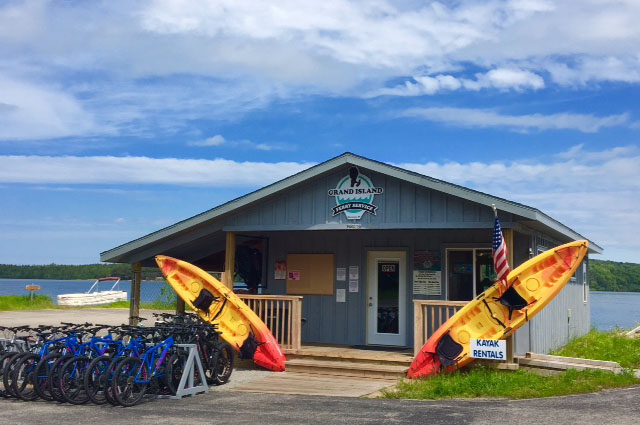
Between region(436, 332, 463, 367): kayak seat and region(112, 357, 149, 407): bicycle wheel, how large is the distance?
471 cm

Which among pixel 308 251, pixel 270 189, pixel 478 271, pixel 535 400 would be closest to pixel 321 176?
pixel 270 189

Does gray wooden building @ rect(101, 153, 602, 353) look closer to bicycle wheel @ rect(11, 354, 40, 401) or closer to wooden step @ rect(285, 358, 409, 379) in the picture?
wooden step @ rect(285, 358, 409, 379)

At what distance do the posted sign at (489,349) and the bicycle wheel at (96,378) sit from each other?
569 cm

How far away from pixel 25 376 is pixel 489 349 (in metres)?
7.04

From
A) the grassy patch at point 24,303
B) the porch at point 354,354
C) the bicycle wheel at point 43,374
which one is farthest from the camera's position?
the grassy patch at point 24,303

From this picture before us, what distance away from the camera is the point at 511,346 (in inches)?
459

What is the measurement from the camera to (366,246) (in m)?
15.0

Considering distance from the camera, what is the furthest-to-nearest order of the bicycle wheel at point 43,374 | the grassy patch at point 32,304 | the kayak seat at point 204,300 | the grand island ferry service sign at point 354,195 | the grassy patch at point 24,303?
the grassy patch at point 32,304
the grassy patch at point 24,303
the kayak seat at point 204,300
the grand island ferry service sign at point 354,195
the bicycle wheel at point 43,374

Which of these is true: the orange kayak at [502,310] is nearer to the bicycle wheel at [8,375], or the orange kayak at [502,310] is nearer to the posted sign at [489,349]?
the posted sign at [489,349]

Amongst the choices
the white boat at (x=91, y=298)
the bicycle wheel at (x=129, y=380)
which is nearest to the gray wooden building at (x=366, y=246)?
the bicycle wheel at (x=129, y=380)

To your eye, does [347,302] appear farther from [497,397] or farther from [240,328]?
[497,397]

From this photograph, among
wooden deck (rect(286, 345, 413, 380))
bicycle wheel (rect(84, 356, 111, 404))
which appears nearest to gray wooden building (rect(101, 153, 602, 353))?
wooden deck (rect(286, 345, 413, 380))

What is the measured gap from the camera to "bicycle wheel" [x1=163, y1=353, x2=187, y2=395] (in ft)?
32.1

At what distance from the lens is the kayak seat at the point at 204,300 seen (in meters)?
13.3
